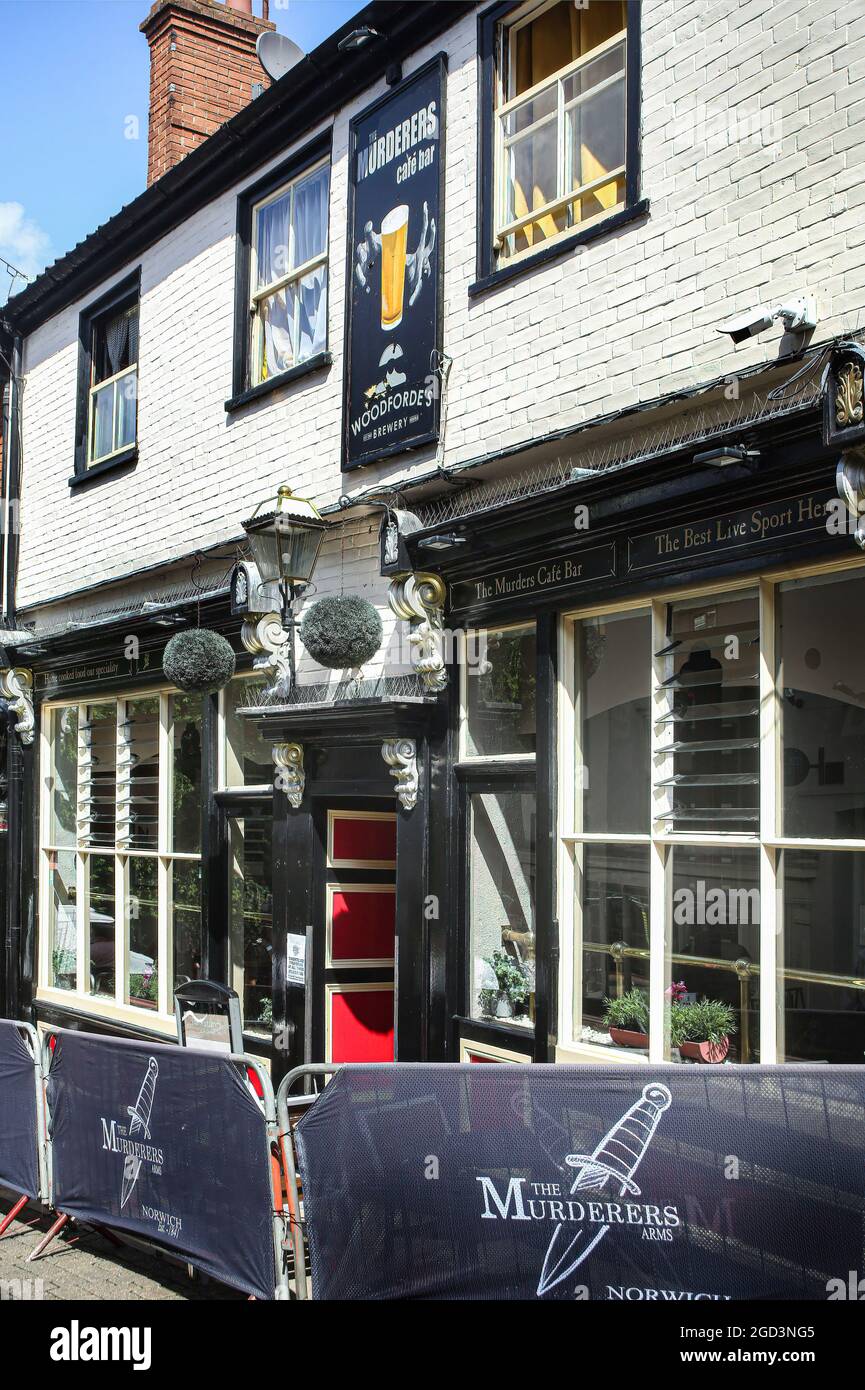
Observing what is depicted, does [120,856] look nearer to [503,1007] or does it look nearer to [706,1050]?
[503,1007]

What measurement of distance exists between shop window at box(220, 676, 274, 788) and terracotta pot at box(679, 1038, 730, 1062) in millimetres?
4504

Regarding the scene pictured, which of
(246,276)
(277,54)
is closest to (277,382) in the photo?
(246,276)

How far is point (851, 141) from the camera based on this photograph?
5426 millimetres

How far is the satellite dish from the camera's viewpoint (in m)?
9.69

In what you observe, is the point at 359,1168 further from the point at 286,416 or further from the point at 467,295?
the point at 286,416

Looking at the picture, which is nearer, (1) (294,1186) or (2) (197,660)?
(1) (294,1186)

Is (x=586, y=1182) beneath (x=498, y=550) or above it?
beneath

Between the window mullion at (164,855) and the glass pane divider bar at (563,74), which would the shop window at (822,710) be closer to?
the glass pane divider bar at (563,74)

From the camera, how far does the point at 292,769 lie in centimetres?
889

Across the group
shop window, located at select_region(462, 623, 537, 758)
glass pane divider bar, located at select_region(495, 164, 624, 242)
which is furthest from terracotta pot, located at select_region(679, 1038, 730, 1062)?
glass pane divider bar, located at select_region(495, 164, 624, 242)

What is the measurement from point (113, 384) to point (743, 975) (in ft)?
28.0

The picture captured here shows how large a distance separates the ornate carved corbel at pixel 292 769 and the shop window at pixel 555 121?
3.39 meters

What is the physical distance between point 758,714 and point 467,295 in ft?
10.9

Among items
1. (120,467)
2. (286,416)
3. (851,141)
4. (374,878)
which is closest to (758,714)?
(851,141)
